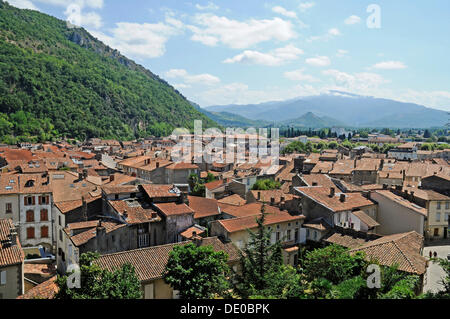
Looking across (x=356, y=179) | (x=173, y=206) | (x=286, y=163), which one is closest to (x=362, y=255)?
(x=173, y=206)

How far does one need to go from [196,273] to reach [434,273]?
71.2ft

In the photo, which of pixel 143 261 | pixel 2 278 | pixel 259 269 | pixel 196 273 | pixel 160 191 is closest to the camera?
pixel 196 273

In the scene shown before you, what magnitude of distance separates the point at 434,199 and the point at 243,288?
3223 centimetres

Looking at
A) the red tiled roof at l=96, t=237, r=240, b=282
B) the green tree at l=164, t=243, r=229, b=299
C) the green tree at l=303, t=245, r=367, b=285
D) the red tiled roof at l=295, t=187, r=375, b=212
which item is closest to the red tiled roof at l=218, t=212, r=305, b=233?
the red tiled roof at l=295, t=187, r=375, b=212

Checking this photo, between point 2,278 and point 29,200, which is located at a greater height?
point 29,200

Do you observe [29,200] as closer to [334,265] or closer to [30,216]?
[30,216]

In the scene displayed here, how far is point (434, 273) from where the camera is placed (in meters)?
29.5

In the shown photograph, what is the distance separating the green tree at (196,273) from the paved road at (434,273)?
13320 millimetres

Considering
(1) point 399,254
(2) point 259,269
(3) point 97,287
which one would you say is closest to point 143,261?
(3) point 97,287

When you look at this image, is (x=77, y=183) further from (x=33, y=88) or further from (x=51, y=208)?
(x=33, y=88)

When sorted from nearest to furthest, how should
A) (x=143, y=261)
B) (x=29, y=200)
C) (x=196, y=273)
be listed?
(x=196, y=273) → (x=143, y=261) → (x=29, y=200)

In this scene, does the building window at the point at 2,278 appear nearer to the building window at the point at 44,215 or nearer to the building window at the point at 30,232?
the building window at the point at 30,232

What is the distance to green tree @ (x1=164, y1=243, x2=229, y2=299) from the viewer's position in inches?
750

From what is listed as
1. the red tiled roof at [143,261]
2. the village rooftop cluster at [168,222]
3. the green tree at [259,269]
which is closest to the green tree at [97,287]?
the red tiled roof at [143,261]
